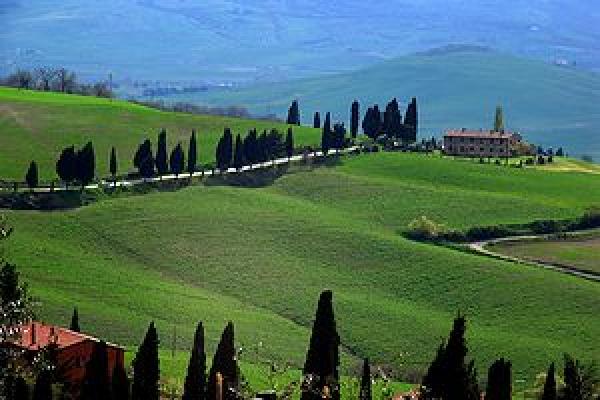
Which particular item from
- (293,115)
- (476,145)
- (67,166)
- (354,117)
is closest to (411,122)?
(354,117)

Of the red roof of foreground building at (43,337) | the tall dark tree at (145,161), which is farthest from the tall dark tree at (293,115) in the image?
the red roof of foreground building at (43,337)

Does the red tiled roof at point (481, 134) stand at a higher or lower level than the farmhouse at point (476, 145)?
higher

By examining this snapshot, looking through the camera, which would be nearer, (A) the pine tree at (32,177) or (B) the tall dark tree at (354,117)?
(A) the pine tree at (32,177)

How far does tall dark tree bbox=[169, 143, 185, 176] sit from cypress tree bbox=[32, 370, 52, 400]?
84159 mm

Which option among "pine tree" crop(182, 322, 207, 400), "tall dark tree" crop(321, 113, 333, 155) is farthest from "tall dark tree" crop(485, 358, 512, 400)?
"tall dark tree" crop(321, 113, 333, 155)

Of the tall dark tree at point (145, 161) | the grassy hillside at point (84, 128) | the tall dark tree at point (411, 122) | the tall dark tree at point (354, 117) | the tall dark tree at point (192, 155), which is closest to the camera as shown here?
the tall dark tree at point (145, 161)

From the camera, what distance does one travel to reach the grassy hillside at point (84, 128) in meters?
130

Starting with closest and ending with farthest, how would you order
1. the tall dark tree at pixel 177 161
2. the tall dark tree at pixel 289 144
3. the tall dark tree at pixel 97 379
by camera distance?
the tall dark tree at pixel 97 379 < the tall dark tree at pixel 177 161 < the tall dark tree at pixel 289 144

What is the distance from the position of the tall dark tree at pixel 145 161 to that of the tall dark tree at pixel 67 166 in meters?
10.8

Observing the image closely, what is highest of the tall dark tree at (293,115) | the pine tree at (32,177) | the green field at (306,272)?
the tall dark tree at (293,115)

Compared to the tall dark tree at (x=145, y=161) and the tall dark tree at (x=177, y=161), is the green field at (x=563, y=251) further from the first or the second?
the tall dark tree at (x=145, y=161)

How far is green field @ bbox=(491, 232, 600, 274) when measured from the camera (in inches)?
3994

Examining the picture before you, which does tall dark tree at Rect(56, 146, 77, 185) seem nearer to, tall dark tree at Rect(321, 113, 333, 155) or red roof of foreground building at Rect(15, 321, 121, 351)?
tall dark tree at Rect(321, 113, 333, 155)

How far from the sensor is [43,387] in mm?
43812
